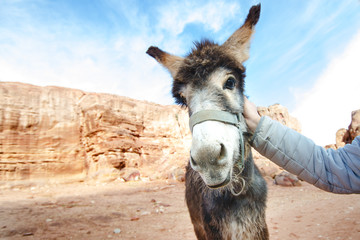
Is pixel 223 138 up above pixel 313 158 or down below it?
above

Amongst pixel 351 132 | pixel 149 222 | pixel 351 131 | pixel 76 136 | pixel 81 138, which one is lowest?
pixel 149 222

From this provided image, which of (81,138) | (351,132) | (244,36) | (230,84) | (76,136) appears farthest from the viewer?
(351,132)

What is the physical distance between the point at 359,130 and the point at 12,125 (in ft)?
96.2

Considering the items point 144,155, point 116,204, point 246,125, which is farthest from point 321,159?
point 144,155

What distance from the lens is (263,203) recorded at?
84.6 inches

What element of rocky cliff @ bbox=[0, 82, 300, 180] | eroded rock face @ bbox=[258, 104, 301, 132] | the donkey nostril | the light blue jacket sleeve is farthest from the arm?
eroded rock face @ bbox=[258, 104, 301, 132]

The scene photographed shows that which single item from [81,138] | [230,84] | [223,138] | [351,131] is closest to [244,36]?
[230,84]

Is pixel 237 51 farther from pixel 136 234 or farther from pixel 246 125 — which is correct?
pixel 136 234

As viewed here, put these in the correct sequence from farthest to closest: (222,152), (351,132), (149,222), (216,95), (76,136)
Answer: (351,132) → (76,136) → (149,222) → (216,95) → (222,152)

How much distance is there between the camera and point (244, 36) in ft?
6.91

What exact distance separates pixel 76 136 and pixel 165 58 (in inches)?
637

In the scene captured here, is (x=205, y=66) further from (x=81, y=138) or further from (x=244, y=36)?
(x=81, y=138)

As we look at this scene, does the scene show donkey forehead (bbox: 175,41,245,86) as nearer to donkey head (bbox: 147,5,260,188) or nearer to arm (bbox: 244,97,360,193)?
donkey head (bbox: 147,5,260,188)

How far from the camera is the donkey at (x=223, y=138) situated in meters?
1.45
